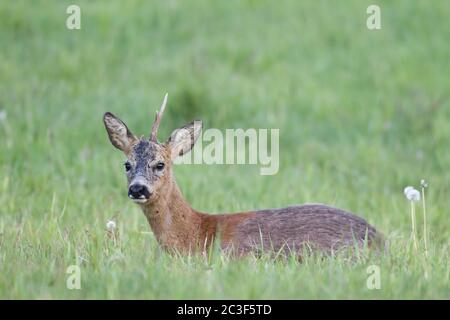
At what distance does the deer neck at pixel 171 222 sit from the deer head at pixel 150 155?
0.07 metres

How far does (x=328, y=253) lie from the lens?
661 centimetres

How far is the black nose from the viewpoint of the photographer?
6.62 m

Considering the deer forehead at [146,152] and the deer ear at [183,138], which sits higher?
the deer ear at [183,138]

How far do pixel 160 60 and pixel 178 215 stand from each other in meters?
6.42

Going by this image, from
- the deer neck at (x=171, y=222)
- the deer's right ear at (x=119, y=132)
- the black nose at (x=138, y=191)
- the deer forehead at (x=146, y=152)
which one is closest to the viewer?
the black nose at (x=138, y=191)

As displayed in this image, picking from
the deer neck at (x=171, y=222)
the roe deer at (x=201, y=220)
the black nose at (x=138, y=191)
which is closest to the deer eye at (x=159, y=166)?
the roe deer at (x=201, y=220)

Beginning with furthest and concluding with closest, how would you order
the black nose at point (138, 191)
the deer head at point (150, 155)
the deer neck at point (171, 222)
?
the deer neck at point (171, 222) < the deer head at point (150, 155) < the black nose at point (138, 191)

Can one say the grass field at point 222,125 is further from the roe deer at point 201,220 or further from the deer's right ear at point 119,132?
the deer's right ear at point 119,132

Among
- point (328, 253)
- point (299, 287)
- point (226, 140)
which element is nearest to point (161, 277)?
point (299, 287)

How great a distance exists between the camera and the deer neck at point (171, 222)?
700 cm

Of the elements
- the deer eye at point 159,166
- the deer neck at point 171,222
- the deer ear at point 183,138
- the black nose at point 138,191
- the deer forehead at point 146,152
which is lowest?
the deer neck at point 171,222

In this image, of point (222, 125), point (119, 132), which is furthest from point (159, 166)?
point (222, 125)

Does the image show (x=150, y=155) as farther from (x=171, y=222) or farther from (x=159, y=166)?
(x=171, y=222)

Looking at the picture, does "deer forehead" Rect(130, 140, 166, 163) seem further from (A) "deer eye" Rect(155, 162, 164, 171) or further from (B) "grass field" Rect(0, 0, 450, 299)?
(B) "grass field" Rect(0, 0, 450, 299)
